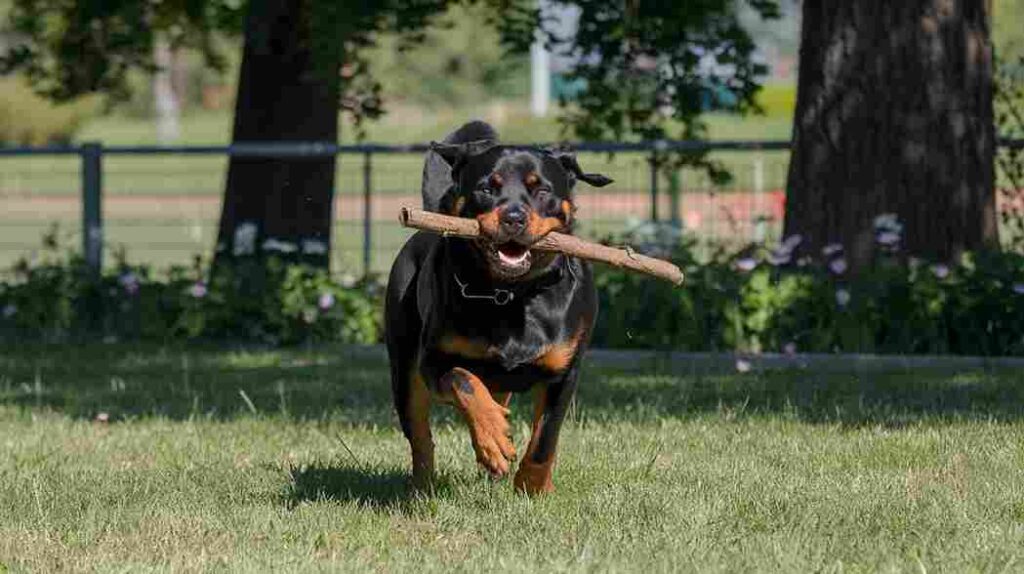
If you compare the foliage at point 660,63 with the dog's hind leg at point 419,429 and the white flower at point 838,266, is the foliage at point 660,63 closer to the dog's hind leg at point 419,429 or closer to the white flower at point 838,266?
the white flower at point 838,266

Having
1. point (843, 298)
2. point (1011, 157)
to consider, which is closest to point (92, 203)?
point (843, 298)

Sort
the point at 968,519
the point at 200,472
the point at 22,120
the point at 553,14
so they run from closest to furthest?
1. the point at 968,519
2. the point at 200,472
3. the point at 553,14
4. the point at 22,120

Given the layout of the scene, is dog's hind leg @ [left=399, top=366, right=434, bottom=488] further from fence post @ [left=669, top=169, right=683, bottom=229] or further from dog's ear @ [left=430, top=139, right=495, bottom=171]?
fence post @ [left=669, top=169, right=683, bottom=229]

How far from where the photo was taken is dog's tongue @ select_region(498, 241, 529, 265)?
6070 mm

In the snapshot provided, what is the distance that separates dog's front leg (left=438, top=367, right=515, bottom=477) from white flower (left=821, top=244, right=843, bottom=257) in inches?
223

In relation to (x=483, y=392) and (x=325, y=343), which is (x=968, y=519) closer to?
(x=483, y=392)

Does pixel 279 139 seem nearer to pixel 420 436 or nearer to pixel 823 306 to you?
pixel 823 306

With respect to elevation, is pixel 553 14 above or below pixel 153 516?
above

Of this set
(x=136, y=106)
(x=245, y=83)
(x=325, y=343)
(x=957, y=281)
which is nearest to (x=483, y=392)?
(x=957, y=281)

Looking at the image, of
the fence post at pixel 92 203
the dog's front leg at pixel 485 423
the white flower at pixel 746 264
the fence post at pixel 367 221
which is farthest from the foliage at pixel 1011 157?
the dog's front leg at pixel 485 423

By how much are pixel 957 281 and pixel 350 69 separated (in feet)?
16.2

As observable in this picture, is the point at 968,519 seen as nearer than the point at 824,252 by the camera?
Yes

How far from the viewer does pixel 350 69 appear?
14.0m

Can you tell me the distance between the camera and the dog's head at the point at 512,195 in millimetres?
6036
